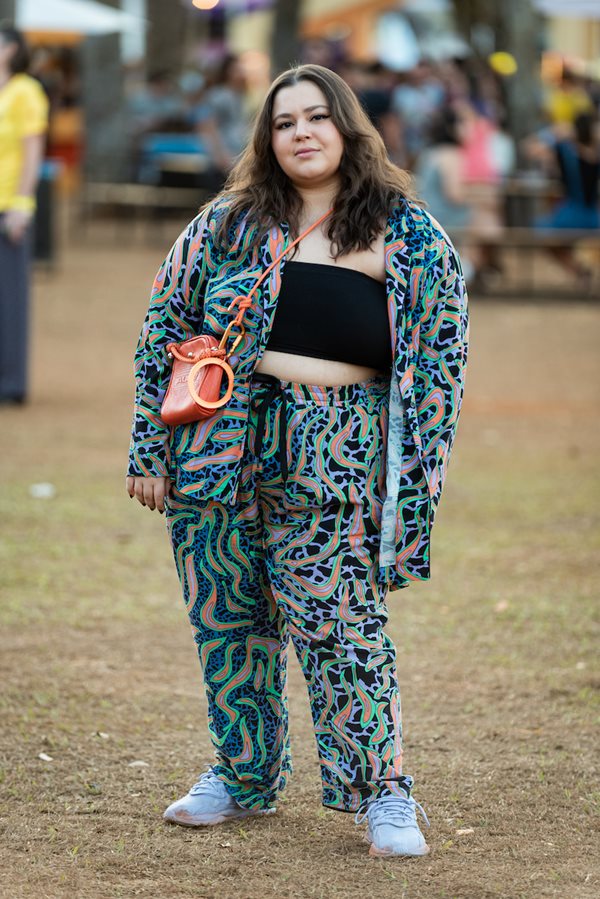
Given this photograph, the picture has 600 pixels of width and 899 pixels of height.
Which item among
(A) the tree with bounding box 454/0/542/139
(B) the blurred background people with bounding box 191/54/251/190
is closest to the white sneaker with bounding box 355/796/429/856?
(B) the blurred background people with bounding box 191/54/251/190

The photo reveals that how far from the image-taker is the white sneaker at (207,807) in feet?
13.1

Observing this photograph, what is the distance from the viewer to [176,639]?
18.9ft

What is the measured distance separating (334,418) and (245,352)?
260 millimetres

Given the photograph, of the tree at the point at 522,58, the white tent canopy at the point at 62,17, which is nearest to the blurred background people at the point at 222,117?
the white tent canopy at the point at 62,17

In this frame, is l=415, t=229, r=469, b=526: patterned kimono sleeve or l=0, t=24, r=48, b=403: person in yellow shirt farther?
l=0, t=24, r=48, b=403: person in yellow shirt

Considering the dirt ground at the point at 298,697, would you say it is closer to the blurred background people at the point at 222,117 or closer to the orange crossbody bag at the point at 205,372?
the orange crossbody bag at the point at 205,372

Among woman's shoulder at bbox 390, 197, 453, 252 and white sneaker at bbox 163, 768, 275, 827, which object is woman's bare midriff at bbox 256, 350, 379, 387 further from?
white sneaker at bbox 163, 768, 275, 827

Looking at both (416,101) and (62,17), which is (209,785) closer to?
(62,17)

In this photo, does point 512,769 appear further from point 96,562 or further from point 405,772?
point 96,562

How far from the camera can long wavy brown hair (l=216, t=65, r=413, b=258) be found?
3689 millimetres

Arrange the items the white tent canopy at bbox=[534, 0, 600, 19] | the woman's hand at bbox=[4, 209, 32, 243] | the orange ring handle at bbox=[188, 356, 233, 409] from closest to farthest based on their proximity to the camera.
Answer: the orange ring handle at bbox=[188, 356, 233, 409] < the woman's hand at bbox=[4, 209, 32, 243] < the white tent canopy at bbox=[534, 0, 600, 19]

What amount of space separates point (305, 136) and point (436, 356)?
0.60 m

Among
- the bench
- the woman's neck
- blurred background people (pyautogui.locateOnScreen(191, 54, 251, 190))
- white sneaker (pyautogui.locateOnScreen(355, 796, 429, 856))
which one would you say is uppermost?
the woman's neck

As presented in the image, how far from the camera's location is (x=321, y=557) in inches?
144
